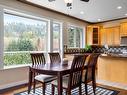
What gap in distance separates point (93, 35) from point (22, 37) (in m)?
3.87

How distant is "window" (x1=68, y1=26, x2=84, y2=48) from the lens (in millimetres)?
6410

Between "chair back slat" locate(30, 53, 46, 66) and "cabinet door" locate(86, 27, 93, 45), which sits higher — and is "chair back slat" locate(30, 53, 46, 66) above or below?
below

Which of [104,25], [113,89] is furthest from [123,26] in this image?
[113,89]

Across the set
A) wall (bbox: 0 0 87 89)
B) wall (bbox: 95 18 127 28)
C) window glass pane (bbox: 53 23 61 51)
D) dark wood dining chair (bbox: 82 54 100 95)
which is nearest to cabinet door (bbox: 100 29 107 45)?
wall (bbox: 95 18 127 28)

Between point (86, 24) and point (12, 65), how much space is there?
14.7ft

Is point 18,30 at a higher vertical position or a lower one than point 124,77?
higher

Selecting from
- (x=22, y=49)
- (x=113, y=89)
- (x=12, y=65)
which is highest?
(x=22, y=49)

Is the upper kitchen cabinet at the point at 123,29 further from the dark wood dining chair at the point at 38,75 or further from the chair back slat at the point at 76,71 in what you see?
the dark wood dining chair at the point at 38,75

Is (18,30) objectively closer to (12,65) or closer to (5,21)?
(5,21)

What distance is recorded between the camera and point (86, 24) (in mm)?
7246

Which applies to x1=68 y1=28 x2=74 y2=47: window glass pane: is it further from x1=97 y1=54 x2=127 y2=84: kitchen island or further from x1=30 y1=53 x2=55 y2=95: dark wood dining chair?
x1=30 y1=53 x2=55 y2=95: dark wood dining chair

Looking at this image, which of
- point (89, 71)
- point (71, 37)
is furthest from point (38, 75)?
point (71, 37)

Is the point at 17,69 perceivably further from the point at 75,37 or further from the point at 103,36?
the point at 103,36

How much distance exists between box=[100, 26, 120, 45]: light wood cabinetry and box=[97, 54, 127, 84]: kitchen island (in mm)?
2490
